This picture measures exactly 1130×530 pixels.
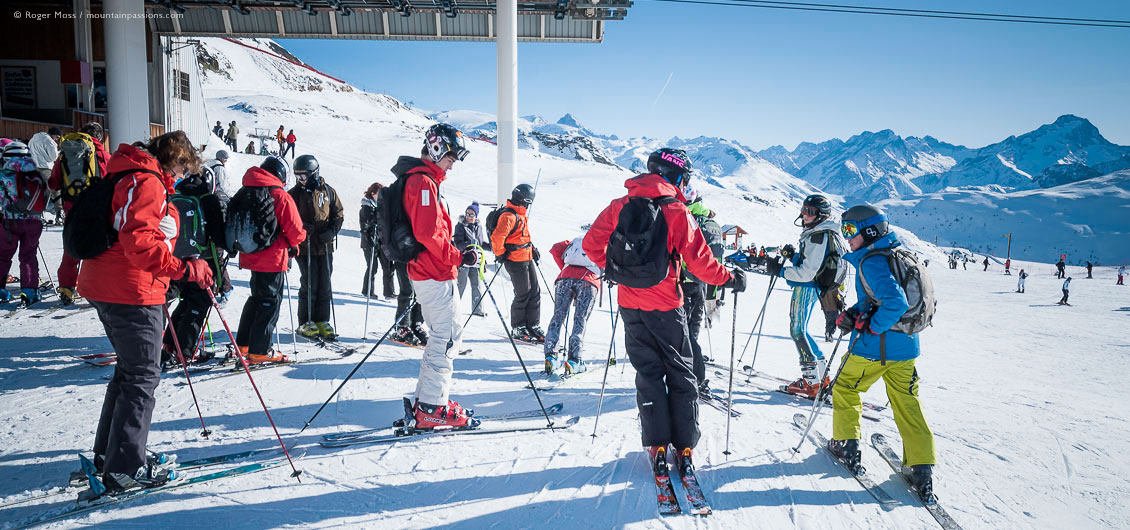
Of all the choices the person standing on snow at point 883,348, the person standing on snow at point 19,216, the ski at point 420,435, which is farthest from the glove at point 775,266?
the person standing on snow at point 19,216

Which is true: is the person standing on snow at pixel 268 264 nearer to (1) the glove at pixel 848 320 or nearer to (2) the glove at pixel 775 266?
(2) the glove at pixel 775 266

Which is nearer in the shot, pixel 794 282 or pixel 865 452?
pixel 865 452

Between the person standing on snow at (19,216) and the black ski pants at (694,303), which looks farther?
the person standing on snow at (19,216)

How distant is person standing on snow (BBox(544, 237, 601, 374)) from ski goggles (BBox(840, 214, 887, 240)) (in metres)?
2.52

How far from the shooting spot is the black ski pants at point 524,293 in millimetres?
6910

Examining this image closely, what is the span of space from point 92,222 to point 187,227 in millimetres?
1459

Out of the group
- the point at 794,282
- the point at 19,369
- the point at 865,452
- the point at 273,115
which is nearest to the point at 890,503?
the point at 865,452

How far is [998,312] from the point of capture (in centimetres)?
1766

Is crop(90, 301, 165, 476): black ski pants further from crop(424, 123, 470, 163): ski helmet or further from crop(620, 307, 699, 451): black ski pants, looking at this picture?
crop(620, 307, 699, 451): black ski pants

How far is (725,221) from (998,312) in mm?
28436

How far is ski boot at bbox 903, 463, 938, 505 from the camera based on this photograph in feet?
11.1

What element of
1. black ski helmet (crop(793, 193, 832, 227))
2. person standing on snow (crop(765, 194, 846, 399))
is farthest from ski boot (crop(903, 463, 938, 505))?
black ski helmet (crop(793, 193, 832, 227))

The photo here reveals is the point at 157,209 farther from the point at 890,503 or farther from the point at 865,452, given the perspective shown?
the point at 865,452

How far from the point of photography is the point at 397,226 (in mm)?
3652
